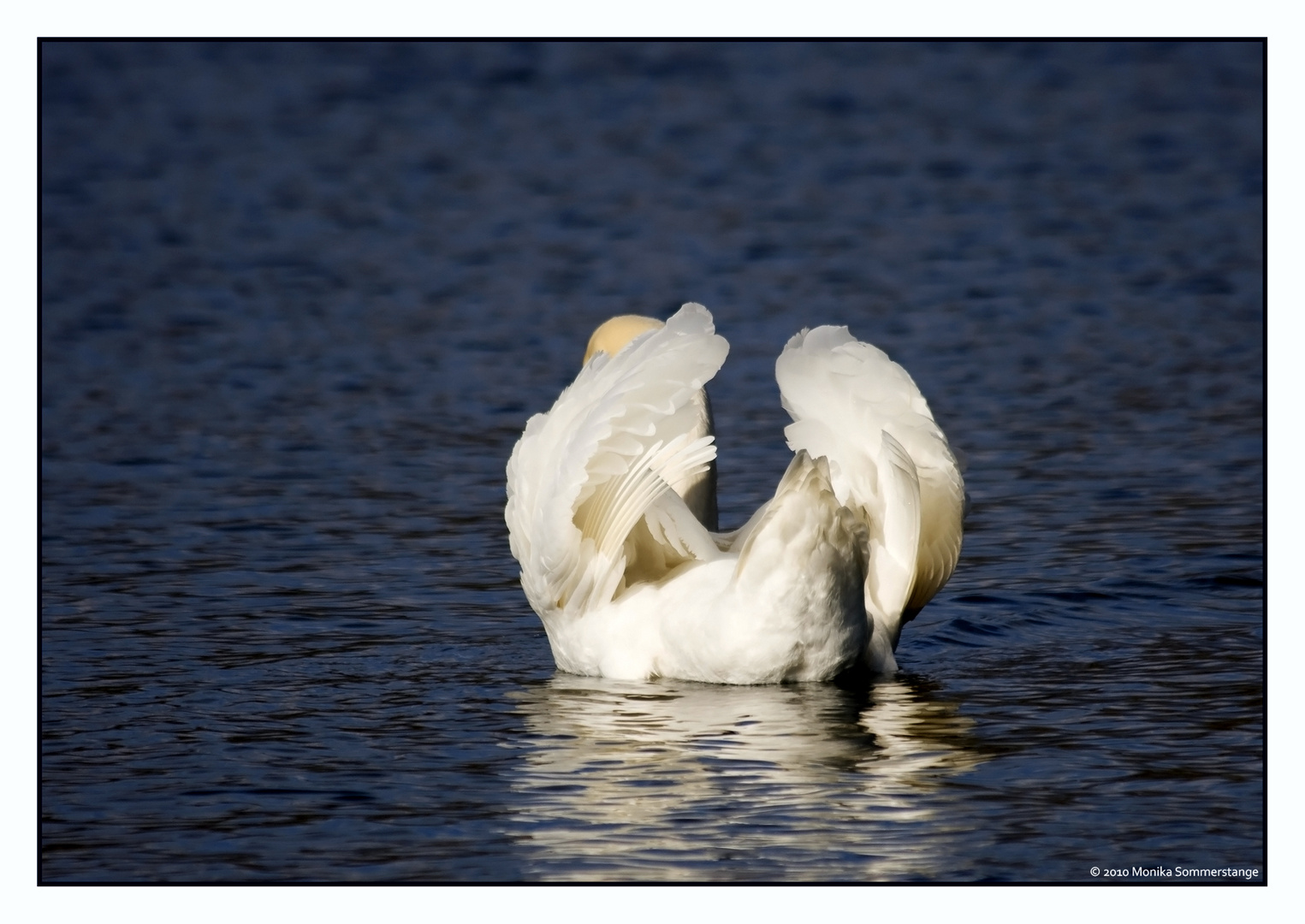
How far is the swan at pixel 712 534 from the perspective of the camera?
7656 mm

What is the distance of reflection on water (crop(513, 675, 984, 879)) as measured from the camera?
6219 mm

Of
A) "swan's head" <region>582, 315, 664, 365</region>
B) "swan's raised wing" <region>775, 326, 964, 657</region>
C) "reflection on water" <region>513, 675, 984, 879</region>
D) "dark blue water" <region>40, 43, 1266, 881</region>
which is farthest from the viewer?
"swan's head" <region>582, 315, 664, 365</region>

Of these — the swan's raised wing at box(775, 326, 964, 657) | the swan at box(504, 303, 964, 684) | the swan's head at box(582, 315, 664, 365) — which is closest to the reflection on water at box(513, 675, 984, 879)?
the swan at box(504, 303, 964, 684)

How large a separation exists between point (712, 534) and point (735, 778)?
1.78 m

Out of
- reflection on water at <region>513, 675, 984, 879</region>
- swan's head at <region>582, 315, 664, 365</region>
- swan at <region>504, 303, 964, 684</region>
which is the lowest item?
reflection on water at <region>513, 675, 984, 879</region>

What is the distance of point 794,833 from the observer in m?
6.42

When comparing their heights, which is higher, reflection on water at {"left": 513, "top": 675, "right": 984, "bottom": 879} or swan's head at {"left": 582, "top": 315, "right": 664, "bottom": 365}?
swan's head at {"left": 582, "top": 315, "right": 664, "bottom": 365}

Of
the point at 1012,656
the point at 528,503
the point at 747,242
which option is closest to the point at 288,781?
the point at 528,503

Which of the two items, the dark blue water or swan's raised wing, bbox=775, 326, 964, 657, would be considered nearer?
the dark blue water

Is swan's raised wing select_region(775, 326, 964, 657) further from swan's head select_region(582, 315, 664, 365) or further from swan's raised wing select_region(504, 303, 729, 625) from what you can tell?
swan's head select_region(582, 315, 664, 365)

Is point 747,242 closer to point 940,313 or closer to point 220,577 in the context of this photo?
point 940,313

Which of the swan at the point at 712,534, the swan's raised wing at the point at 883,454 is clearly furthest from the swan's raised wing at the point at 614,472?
the swan's raised wing at the point at 883,454

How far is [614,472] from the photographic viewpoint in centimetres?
790

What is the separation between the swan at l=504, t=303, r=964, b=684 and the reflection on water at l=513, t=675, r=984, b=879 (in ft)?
0.62
